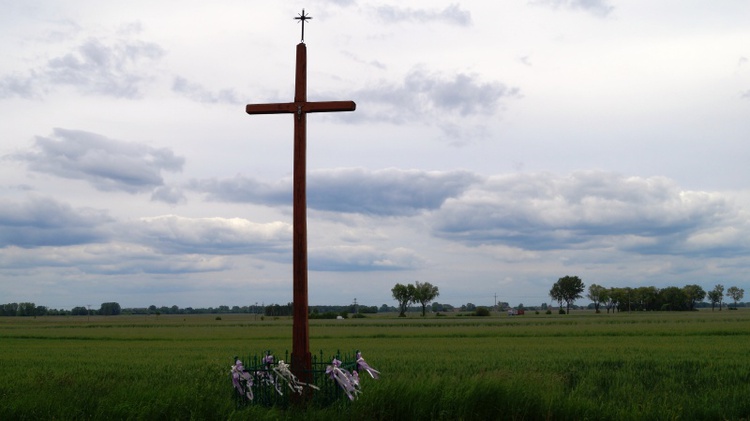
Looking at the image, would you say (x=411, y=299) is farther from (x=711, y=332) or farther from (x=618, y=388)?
A: (x=618, y=388)

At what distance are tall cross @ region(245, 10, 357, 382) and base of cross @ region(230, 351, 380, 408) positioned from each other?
0.74ft

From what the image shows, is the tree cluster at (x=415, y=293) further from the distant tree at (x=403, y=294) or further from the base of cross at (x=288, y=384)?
the base of cross at (x=288, y=384)

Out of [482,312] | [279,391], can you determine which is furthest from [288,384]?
[482,312]

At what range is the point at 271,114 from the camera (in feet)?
41.8

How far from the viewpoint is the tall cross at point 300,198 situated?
11867mm

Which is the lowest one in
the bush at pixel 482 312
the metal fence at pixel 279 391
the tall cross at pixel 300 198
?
the bush at pixel 482 312

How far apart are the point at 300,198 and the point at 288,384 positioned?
11.0 feet

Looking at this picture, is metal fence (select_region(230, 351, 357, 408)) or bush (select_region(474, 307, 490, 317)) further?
bush (select_region(474, 307, 490, 317))

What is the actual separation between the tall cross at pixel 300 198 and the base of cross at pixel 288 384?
23 centimetres

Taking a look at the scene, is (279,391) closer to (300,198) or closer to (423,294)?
(300,198)

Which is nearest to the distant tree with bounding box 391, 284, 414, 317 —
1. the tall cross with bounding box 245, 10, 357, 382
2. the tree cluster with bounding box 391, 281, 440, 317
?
the tree cluster with bounding box 391, 281, 440, 317

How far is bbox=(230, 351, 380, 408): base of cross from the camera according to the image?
11.5 m

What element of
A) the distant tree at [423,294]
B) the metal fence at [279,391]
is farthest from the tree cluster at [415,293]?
the metal fence at [279,391]

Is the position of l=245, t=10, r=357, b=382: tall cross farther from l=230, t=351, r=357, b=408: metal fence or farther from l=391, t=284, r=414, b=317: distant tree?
l=391, t=284, r=414, b=317: distant tree
